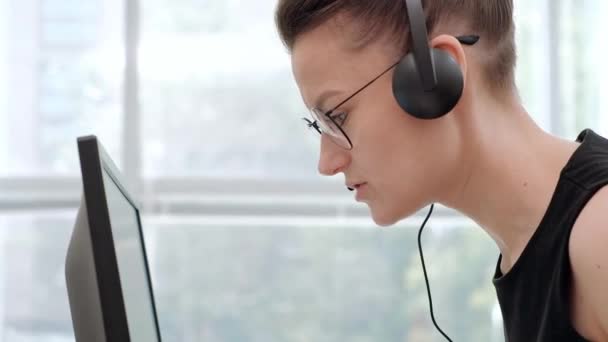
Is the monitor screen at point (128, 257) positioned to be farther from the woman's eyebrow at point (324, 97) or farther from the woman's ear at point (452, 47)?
the woman's ear at point (452, 47)

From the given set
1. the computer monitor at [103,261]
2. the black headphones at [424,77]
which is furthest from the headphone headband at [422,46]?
the computer monitor at [103,261]

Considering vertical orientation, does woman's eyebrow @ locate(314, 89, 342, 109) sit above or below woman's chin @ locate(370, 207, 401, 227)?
above

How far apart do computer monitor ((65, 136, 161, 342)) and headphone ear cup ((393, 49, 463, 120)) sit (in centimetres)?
32

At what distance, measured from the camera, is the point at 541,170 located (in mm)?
826

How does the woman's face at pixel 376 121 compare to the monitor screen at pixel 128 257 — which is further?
the woman's face at pixel 376 121

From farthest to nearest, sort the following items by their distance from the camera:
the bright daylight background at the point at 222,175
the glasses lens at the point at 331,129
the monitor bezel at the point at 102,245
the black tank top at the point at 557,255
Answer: the bright daylight background at the point at 222,175 → the glasses lens at the point at 331,129 → the black tank top at the point at 557,255 → the monitor bezel at the point at 102,245

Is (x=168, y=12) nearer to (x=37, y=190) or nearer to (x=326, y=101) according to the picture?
(x=37, y=190)

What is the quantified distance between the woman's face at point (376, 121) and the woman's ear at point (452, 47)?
0.05 metres

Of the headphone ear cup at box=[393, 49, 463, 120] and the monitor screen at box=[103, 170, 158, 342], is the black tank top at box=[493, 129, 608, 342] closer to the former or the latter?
the headphone ear cup at box=[393, 49, 463, 120]

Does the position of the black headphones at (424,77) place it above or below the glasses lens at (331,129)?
above

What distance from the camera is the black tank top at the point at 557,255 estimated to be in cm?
76

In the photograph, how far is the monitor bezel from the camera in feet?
1.93

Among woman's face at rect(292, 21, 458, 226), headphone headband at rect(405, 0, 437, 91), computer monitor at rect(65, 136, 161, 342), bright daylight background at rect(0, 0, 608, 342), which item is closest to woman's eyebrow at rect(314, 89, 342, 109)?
woman's face at rect(292, 21, 458, 226)

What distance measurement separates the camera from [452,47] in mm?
799
